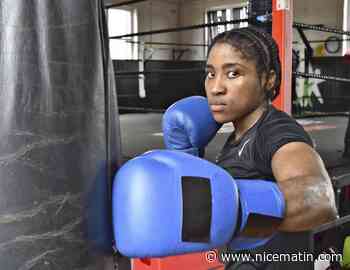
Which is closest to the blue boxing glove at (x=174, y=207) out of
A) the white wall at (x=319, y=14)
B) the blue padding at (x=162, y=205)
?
the blue padding at (x=162, y=205)

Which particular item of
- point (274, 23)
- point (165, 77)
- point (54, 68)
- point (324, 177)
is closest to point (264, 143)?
point (324, 177)

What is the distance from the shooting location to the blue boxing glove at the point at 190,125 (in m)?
0.96

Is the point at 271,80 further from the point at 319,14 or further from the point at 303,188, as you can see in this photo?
the point at 319,14

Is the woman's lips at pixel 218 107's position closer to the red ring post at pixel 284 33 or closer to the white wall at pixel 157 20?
the red ring post at pixel 284 33

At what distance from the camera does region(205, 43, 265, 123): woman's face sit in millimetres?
667

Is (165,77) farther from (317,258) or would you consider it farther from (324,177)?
(324,177)

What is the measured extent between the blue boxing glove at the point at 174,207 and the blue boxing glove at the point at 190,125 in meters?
0.46

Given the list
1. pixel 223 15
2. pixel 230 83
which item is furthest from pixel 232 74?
pixel 223 15

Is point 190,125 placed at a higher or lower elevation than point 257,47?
lower

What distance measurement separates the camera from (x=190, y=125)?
95cm

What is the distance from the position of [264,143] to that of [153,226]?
0.27 metres

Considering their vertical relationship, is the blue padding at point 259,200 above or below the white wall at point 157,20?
below

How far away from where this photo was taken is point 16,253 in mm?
478

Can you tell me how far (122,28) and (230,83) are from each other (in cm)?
830
